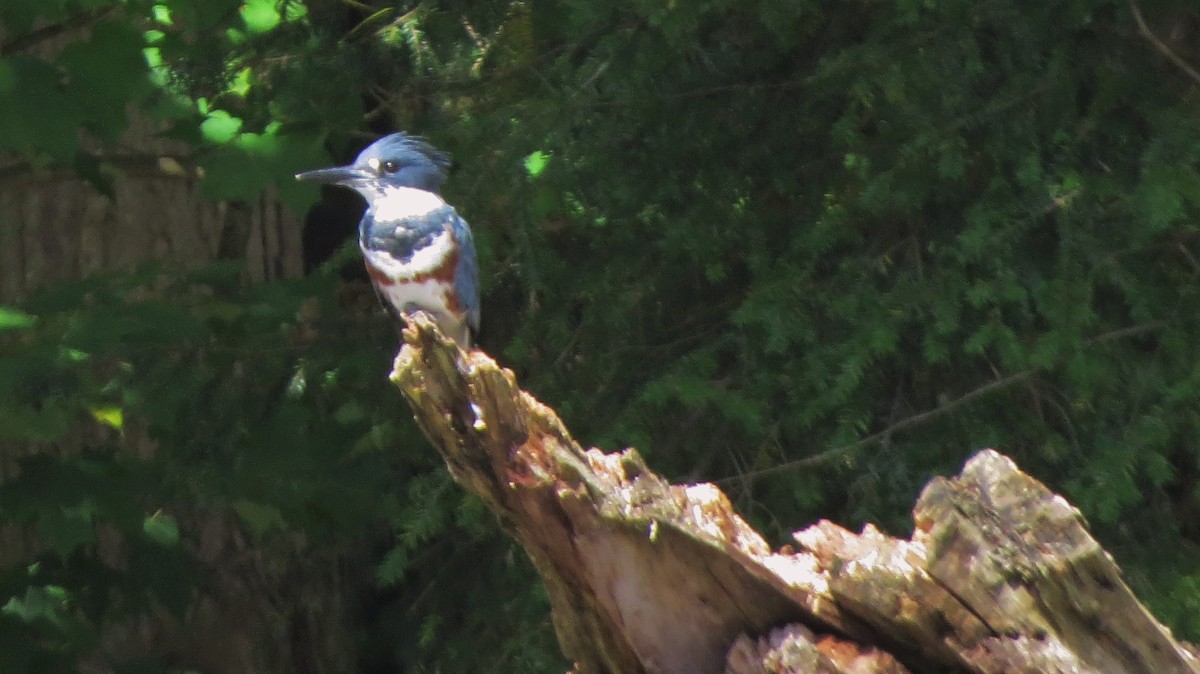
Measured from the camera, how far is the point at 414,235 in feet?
13.4

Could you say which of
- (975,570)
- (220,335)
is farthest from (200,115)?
(975,570)

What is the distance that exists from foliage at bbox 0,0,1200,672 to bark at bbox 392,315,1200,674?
108 cm

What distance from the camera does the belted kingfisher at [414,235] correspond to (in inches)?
157

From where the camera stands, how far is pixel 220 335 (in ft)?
13.6

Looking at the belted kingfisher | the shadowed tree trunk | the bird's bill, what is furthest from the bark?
the shadowed tree trunk

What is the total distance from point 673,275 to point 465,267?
1.83 ft

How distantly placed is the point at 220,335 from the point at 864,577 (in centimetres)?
254

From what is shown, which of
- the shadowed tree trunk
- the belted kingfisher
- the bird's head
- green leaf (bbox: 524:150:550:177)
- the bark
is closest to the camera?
the bark

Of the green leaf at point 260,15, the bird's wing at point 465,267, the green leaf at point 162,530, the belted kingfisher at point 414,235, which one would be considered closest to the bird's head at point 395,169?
the belted kingfisher at point 414,235

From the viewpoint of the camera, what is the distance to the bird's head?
4188 mm

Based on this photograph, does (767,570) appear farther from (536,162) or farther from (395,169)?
(395,169)

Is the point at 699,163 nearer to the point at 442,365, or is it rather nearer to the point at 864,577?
the point at 442,365

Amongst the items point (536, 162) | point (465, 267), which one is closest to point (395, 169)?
point (465, 267)

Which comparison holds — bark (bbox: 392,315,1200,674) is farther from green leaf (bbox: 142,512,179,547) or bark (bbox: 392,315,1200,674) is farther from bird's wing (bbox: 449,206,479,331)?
green leaf (bbox: 142,512,179,547)
